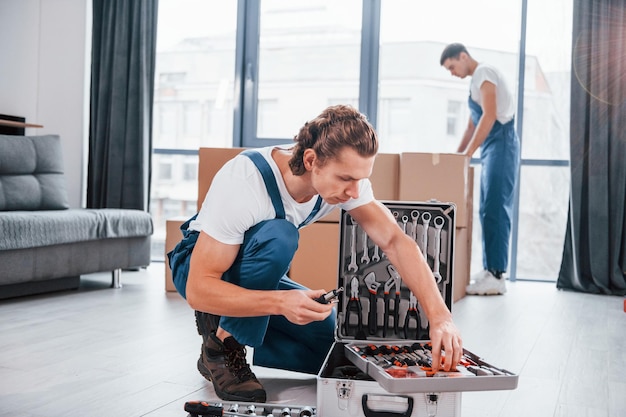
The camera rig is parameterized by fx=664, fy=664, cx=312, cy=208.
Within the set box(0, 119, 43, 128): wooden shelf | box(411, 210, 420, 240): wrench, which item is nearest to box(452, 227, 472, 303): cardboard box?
box(411, 210, 420, 240): wrench

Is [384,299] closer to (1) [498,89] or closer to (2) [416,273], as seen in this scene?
(2) [416,273]

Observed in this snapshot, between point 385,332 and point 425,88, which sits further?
point 425,88

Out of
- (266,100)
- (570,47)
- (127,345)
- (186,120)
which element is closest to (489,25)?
(570,47)

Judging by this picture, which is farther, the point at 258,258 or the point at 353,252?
the point at 353,252

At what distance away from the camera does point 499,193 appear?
3.64 metres

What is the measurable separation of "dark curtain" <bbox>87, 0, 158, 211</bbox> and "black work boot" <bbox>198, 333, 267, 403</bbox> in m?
2.78

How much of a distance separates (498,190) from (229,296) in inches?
99.9

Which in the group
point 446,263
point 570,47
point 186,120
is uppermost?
point 570,47

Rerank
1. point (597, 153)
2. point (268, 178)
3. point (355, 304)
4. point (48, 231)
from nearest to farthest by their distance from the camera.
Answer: point (268, 178), point (355, 304), point (48, 231), point (597, 153)

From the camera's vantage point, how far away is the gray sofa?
2852mm

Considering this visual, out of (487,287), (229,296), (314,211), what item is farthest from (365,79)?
(229,296)

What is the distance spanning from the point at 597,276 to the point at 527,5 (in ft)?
5.61

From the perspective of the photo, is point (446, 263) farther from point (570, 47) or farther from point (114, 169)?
point (114, 169)

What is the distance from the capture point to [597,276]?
3812 mm
